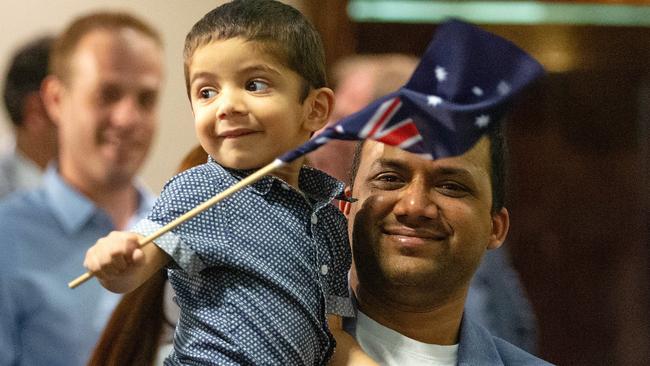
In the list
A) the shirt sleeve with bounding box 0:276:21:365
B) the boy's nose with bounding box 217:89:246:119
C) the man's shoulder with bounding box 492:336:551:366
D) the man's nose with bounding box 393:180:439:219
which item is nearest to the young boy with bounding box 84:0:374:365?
the boy's nose with bounding box 217:89:246:119

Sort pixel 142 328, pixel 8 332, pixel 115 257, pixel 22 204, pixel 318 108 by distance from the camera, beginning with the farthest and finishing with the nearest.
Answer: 1. pixel 22 204
2. pixel 8 332
3. pixel 142 328
4. pixel 318 108
5. pixel 115 257

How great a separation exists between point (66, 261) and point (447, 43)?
1.55 metres

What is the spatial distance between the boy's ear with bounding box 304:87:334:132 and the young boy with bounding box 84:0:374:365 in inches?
0.5

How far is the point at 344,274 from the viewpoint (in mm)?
1652

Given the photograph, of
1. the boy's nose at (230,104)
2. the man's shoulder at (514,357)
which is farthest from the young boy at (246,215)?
the man's shoulder at (514,357)

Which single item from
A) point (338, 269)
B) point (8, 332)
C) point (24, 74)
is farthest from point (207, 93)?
point (24, 74)

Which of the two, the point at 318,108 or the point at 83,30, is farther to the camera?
the point at 83,30

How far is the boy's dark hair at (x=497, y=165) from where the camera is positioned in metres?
1.85

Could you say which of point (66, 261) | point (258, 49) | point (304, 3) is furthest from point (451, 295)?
point (304, 3)

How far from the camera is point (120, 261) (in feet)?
4.62

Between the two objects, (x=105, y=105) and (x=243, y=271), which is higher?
(x=243, y=271)

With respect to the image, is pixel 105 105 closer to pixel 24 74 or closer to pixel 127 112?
pixel 127 112

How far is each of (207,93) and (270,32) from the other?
0.10m

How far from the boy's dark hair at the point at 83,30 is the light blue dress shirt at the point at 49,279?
224 mm
